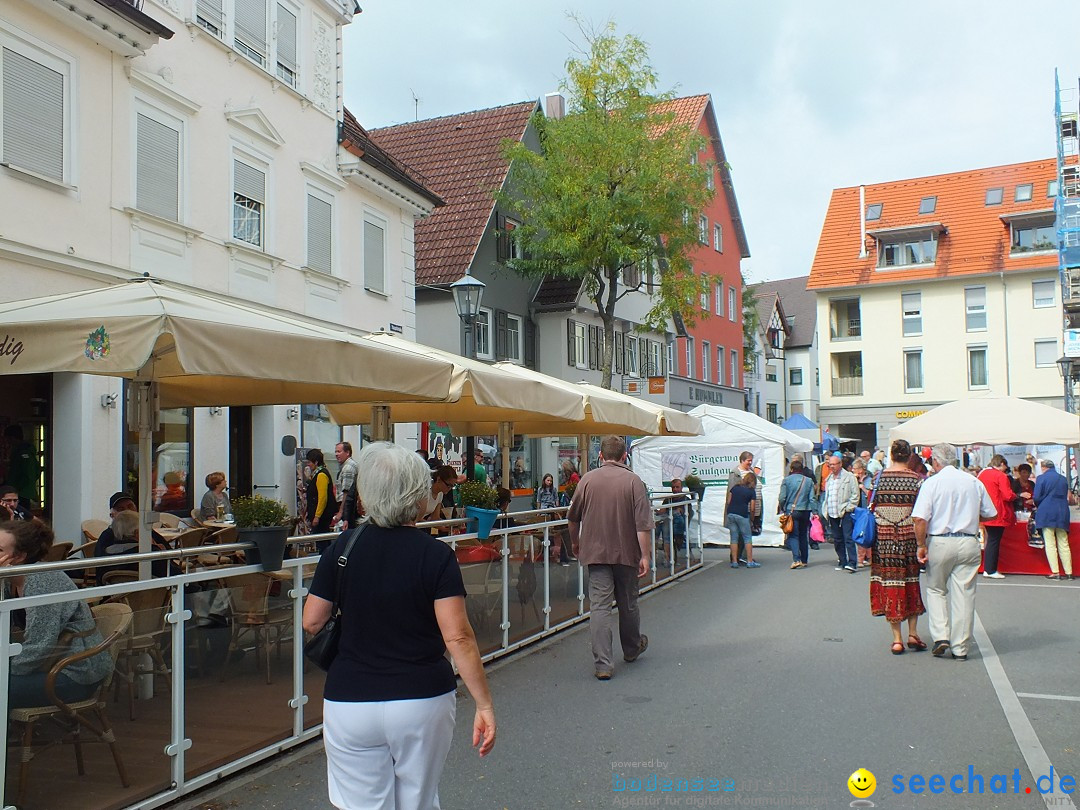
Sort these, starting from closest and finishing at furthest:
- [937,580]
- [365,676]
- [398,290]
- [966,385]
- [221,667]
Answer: [365,676] < [221,667] < [937,580] < [398,290] < [966,385]

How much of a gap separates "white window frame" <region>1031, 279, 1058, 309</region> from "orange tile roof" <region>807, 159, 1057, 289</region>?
3.32 ft

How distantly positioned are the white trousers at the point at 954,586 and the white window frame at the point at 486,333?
19.8 metres

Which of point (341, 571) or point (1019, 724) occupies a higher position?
point (341, 571)

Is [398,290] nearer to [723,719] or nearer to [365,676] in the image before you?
[723,719]

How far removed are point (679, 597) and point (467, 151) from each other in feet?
65.7

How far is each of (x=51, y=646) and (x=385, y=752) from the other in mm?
2035

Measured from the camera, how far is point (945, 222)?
53656 millimetres

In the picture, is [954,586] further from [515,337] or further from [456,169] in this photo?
[456,169]

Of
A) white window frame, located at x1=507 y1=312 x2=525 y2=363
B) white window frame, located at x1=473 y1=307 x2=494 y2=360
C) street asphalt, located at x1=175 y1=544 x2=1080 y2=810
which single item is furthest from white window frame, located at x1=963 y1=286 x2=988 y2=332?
street asphalt, located at x1=175 y1=544 x2=1080 y2=810

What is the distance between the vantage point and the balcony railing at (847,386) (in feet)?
182

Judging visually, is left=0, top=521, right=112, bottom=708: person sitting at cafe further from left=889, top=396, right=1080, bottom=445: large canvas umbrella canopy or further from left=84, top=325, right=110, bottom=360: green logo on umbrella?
left=889, top=396, right=1080, bottom=445: large canvas umbrella canopy

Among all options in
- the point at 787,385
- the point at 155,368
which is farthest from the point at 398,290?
the point at 787,385

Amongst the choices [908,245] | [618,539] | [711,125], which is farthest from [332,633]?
[908,245]

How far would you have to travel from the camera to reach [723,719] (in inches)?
276
